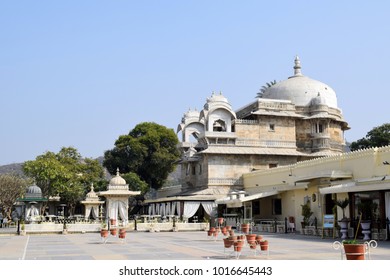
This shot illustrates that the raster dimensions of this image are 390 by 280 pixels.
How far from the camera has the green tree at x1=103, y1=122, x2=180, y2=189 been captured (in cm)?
5603

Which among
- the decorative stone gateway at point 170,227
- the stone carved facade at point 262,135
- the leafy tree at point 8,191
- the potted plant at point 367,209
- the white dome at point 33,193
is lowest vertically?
the decorative stone gateway at point 170,227

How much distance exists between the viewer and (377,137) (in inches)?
2170

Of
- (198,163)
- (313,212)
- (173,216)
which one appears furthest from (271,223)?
(198,163)

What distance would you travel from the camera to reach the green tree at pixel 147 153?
184 feet

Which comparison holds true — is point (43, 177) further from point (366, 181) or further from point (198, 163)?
point (366, 181)

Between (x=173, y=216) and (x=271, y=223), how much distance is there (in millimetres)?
Result: 7931

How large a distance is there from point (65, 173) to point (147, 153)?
9197mm

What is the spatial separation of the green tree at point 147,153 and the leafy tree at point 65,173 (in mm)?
2478

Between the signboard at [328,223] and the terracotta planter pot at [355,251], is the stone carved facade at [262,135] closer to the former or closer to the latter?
the signboard at [328,223]

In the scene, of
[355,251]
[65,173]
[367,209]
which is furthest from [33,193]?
[355,251]

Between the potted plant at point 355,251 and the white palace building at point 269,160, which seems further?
the white palace building at point 269,160

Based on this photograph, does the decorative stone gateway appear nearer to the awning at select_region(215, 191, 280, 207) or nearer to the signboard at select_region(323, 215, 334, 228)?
the awning at select_region(215, 191, 280, 207)

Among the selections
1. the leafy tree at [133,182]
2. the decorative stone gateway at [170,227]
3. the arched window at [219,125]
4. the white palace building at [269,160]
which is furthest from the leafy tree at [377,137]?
the decorative stone gateway at [170,227]
